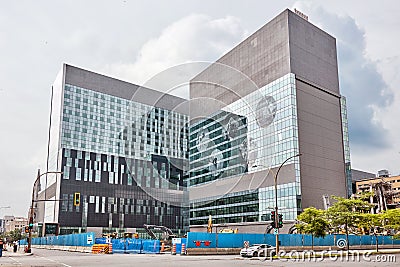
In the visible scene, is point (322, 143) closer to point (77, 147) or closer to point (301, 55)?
point (301, 55)

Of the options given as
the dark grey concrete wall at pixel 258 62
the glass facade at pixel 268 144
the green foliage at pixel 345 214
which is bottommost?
the green foliage at pixel 345 214

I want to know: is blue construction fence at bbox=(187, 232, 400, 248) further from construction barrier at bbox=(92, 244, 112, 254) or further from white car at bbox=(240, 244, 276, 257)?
construction barrier at bbox=(92, 244, 112, 254)

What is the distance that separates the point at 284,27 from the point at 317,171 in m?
32.7

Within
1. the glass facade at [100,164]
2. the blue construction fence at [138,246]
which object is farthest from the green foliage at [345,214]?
Answer: the glass facade at [100,164]

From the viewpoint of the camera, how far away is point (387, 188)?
122 meters

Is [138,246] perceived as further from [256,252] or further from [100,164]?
[100,164]

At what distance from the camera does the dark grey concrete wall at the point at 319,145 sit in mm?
89062

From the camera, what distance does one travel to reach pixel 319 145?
94000 millimetres

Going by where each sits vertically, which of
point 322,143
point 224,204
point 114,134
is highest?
point 114,134

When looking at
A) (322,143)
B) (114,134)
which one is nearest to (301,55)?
(322,143)

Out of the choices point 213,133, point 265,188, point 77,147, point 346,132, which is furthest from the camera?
point 77,147

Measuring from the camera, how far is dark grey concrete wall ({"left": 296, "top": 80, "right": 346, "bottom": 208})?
3506 inches

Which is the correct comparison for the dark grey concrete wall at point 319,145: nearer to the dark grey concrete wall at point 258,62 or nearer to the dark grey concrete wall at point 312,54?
the dark grey concrete wall at point 312,54

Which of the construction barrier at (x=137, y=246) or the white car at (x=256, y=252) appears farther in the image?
the construction barrier at (x=137, y=246)
